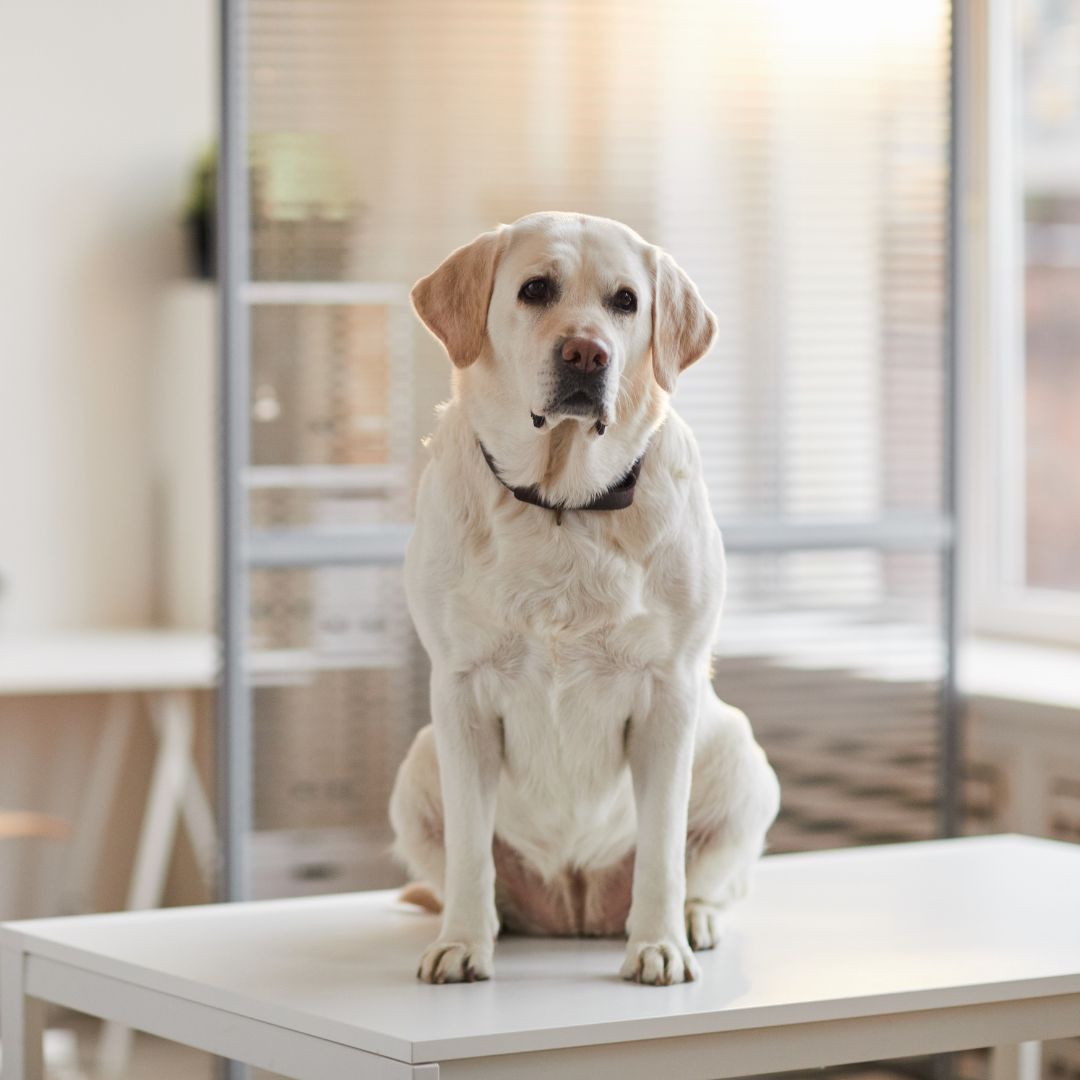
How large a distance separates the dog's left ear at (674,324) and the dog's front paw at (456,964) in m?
0.48

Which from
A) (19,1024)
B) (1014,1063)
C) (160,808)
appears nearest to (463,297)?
(19,1024)

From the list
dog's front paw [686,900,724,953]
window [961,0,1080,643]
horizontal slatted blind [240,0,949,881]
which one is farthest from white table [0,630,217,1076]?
dog's front paw [686,900,724,953]

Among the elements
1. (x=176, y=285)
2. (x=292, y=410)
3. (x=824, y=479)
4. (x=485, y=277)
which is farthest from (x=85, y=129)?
(x=485, y=277)

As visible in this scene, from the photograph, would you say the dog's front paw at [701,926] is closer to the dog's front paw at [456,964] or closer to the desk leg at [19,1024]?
the dog's front paw at [456,964]

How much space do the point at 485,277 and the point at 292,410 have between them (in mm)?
1239

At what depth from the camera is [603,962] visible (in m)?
1.41

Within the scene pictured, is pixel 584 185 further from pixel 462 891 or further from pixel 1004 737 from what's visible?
pixel 462 891

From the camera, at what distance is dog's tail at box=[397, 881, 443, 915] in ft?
5.30

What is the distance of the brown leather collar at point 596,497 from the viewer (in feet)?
4.25

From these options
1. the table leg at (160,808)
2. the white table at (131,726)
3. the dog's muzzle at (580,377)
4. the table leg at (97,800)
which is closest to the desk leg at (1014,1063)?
the dog's muzzle at (580,377)

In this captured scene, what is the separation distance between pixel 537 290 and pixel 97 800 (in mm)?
2831

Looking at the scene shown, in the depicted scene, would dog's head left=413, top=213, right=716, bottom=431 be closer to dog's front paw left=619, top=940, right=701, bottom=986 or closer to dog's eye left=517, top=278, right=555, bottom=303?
dog's eye left=517, top=278, right=555, bottom=303

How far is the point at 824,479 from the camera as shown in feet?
9.16

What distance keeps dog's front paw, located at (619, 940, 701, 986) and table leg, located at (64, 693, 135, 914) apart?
2.61 meters
